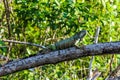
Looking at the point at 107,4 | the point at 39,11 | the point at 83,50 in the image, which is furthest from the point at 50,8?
the point at 83,50

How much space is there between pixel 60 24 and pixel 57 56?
205 centimetres

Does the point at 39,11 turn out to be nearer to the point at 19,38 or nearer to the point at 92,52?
the point at 19,38

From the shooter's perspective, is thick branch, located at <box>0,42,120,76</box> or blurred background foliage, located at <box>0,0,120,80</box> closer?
thick branch, located at <box>0,42,120,76</box>

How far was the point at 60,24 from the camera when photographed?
3.74 meters

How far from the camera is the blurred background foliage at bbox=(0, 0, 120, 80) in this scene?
3463 mm

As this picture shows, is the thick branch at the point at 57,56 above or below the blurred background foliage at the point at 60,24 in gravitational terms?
above

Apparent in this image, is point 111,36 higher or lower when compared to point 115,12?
lower

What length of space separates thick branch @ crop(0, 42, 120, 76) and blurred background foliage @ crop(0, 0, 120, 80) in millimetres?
1483

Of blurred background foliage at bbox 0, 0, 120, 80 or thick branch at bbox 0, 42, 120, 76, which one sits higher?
thick branch at bbox 0, 42, 120, 76

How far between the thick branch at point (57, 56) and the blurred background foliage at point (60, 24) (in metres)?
1.48

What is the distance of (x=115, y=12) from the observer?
3.54 meters

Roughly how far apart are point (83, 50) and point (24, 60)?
301mm

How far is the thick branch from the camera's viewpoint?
5.57 feet

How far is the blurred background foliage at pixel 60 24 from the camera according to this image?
3463mm
